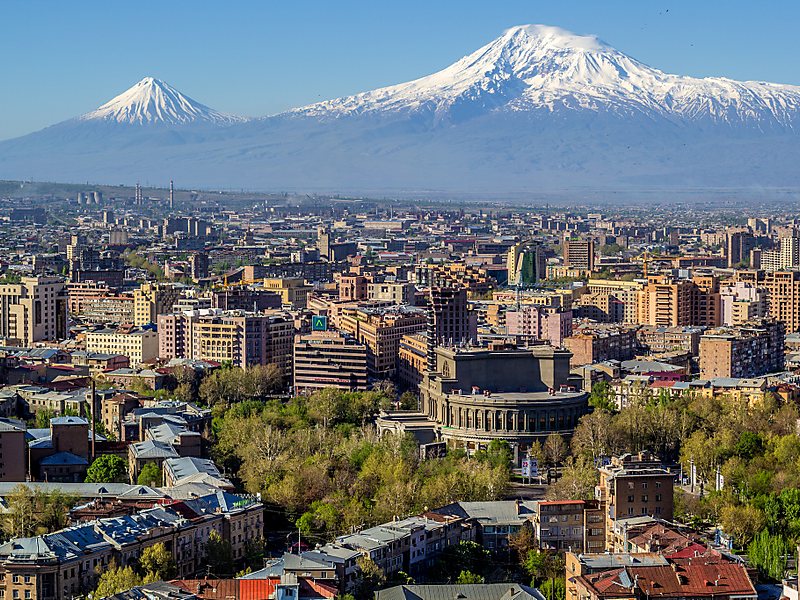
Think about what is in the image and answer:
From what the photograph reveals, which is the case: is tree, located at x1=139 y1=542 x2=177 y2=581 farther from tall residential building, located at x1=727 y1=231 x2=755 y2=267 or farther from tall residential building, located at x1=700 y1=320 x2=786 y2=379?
tall residential building, located at x1=727 y1=231 x2=755 y2=267

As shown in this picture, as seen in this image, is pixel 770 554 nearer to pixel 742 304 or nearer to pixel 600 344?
pixel 600 344

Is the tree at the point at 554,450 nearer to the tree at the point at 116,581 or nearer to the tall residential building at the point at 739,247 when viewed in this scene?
the tree at the point at 116,581

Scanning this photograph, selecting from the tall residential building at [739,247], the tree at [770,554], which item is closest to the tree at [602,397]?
the tree at [770,554]

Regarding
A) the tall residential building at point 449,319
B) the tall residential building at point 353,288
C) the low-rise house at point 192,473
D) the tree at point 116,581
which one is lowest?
the tree at point 116,581

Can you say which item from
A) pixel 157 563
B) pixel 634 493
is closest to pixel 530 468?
pixel 634 493

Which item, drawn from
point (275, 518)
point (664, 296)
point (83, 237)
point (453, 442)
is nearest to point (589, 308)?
point (664, 296)

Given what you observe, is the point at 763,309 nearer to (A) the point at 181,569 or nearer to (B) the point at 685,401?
(B) the point at 685,401
